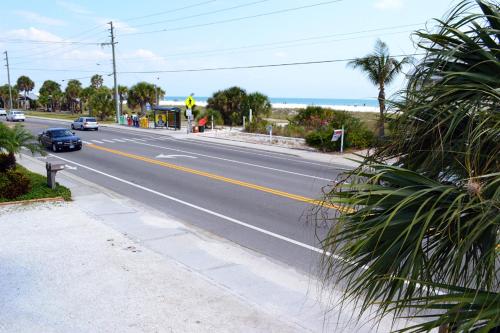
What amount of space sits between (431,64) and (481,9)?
0.45m

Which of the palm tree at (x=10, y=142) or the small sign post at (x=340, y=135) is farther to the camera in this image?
→ the small sign post at (x=340, y=135)

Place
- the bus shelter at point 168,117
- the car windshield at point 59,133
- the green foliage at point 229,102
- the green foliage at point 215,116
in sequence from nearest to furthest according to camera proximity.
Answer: the car windshield at point 59,133 → the bus shelter at point 168,117 → the green foliage at point 215,116 → the green foliage at point 229,102

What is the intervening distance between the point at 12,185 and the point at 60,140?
13.5 m

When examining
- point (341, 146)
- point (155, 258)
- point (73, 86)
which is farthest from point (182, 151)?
point (73, 86)

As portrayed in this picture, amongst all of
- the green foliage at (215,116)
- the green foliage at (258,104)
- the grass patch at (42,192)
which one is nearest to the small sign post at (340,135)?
the grass patch at (42,192)

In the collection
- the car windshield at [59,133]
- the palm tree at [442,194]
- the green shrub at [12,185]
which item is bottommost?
the green shrub at [12,185]

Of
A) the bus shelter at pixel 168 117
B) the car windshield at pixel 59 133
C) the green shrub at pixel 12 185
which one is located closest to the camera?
the green shrub at pixel 12 185

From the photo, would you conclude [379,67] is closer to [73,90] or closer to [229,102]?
[229,102]

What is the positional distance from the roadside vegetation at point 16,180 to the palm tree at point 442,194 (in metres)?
11.7

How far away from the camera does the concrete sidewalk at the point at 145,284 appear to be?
577 centimetres

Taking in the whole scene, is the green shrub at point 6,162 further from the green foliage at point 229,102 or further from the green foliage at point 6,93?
the green foliage at point 6,93

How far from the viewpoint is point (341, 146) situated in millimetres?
24766

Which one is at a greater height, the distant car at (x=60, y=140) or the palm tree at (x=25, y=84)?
the palm tree at (x=25, y=84)

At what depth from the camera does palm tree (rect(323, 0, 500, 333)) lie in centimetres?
229
